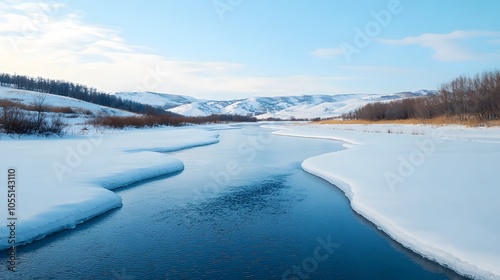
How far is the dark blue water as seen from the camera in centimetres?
568

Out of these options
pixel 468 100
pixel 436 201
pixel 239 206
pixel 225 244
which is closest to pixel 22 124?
pixel 239 206

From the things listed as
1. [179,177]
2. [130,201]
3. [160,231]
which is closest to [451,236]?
[160,231]

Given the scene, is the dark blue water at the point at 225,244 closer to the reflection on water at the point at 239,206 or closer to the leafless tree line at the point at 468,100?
the reflection on water at the point at 239,206

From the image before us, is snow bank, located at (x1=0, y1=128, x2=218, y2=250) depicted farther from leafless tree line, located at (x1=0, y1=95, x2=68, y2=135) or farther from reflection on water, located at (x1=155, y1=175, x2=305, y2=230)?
leafless tree line, located at (x1=0, y1=95, x2=68, y2=135)

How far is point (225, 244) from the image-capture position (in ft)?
22.5

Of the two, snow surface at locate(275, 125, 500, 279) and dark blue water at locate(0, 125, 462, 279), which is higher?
snow surface at locate(275, 125, 500, 279)

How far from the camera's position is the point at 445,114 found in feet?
133

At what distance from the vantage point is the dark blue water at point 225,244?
18.6 feet

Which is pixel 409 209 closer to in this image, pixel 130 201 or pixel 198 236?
pixel 198 236

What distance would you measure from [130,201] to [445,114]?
40854 millimetres

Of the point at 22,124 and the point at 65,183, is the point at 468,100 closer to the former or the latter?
the point at 65,183

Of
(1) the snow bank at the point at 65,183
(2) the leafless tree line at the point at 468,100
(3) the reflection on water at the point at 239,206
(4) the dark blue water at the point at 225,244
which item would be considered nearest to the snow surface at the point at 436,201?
(4) the dark blue water at the point at 225,244

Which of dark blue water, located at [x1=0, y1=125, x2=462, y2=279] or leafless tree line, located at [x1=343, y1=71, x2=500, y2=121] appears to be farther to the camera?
leafless tree line, located at [x1=343, y1=71, x2=500, y2=121]

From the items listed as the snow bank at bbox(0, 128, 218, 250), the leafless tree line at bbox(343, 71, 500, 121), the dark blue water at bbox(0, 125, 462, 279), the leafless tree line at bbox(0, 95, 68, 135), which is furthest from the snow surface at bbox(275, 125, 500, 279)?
the leafless tree line at bbox(343, 71, 500, 121)
